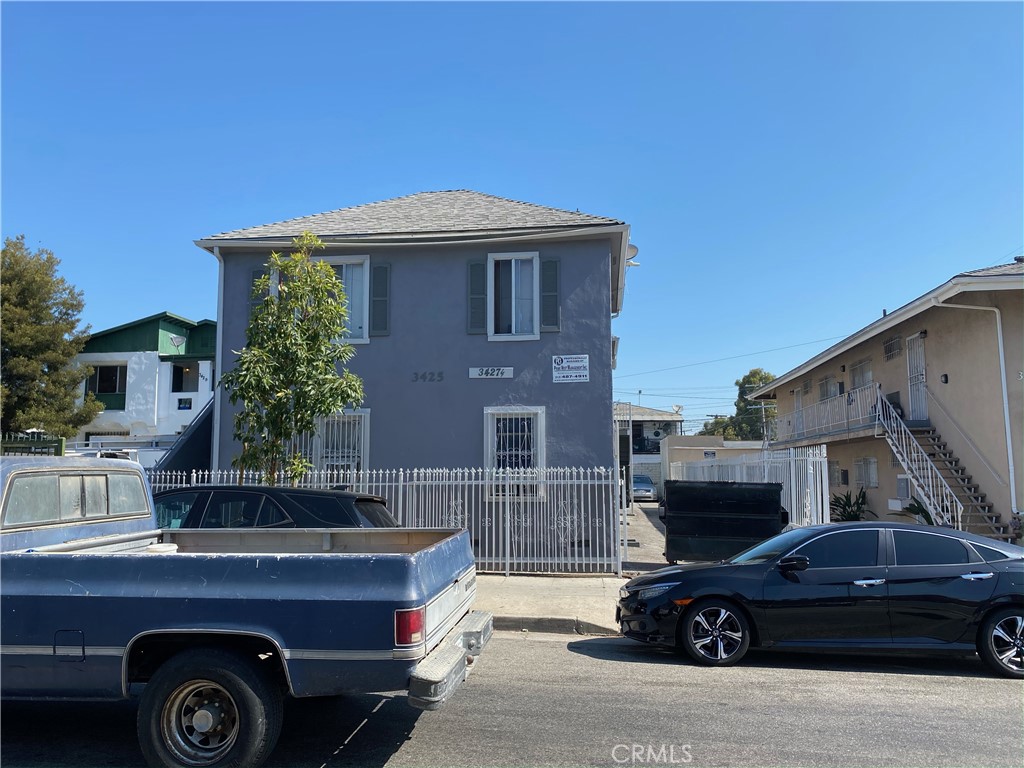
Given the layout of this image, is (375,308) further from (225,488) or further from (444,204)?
(225,488)

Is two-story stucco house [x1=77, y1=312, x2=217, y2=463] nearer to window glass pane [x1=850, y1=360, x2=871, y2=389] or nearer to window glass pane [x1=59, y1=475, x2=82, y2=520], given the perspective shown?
window glass pane [x1=850, y1=360, x2=871, y2=389]

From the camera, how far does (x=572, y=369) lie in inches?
529

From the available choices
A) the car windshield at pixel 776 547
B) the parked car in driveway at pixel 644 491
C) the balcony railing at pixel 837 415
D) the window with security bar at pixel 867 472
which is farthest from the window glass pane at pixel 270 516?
the parked car in driveway at pixel 644 491

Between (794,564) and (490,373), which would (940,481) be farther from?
(794,564)

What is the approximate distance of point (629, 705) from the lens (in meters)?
5.49

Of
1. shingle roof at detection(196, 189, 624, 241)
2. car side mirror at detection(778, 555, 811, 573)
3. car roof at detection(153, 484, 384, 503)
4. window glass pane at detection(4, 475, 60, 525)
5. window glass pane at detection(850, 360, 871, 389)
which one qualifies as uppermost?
shingle roof at detection(196, 189, 624, 241)

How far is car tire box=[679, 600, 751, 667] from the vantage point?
6.85 m

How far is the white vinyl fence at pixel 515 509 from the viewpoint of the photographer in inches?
467

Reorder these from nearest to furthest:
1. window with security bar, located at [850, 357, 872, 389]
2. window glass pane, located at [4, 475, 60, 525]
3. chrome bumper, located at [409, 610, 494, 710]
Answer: chrome bumper, located at [409, 610, 494, 710], window glass pane, located at [4, 475, 60, 525], window with security bar, located at [850, 357, 872, 389]

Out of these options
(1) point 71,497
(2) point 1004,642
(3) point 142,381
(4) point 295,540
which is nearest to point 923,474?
(2) point 1004,642

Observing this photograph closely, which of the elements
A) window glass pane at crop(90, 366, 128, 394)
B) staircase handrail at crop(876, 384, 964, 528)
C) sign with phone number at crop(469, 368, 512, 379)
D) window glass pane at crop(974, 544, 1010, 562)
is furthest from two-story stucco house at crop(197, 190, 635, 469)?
window glass pane at crop(90, 366, 128, 394)

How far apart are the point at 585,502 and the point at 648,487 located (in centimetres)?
2427

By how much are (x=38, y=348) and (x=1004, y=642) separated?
32.8m

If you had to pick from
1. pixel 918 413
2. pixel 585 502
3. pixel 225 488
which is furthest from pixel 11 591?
pixel 918 413
